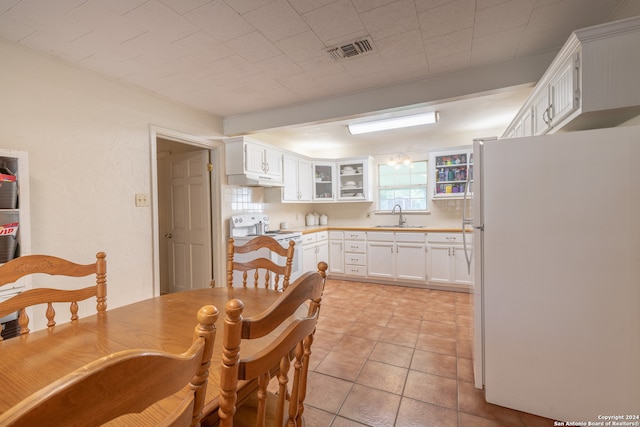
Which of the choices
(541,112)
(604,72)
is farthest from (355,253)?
(604,72)

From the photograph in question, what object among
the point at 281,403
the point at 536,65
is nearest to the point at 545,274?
the point at 281,403

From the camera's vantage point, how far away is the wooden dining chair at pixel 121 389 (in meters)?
0.32

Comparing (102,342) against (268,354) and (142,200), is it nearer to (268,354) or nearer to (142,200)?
(268,354)

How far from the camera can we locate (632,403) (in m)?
1.40

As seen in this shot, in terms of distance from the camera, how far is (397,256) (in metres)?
4.22

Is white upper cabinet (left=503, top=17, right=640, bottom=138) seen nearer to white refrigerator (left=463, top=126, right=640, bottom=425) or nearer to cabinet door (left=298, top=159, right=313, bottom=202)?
white refrigerator (left=463, top=126, right=640, bottom=425)

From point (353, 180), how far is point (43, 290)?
14.2ft

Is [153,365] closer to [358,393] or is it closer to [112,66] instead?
[358,393]

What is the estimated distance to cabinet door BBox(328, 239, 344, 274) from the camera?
4652mm

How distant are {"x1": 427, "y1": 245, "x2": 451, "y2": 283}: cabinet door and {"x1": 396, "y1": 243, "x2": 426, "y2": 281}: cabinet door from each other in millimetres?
82

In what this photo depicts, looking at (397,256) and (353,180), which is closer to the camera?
(397,256)

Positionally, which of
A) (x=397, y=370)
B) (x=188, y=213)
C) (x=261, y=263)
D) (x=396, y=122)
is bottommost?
(x=397, y=370)

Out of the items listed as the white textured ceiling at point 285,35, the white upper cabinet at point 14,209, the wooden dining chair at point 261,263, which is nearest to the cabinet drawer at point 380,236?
the white textured ceiling at point 285,35

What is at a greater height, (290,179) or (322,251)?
(290,179)
